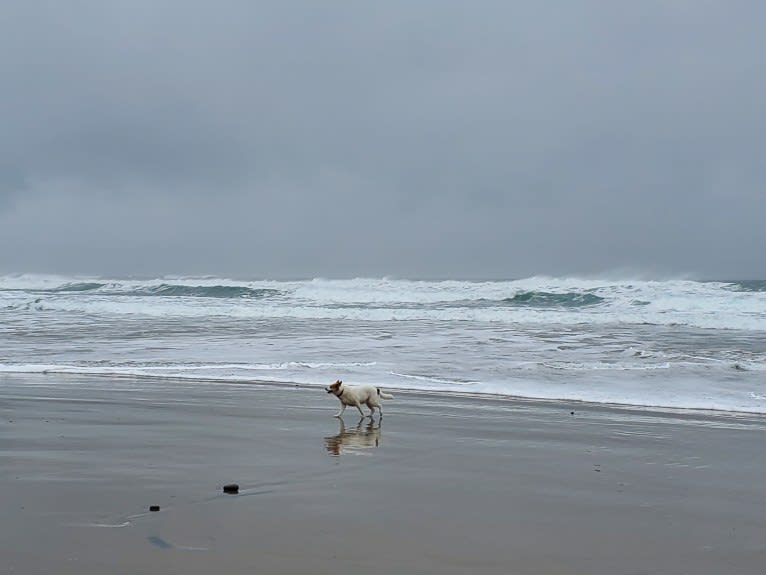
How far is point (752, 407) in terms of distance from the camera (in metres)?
11.2

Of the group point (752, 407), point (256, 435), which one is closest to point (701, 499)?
point (256, 435)

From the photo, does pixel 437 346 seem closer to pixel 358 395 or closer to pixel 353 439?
pixel 358 395

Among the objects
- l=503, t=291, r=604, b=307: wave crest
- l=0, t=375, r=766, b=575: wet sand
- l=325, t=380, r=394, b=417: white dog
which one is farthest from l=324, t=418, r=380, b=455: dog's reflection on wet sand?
l=503, t=291, r=604, b=307: wave crest

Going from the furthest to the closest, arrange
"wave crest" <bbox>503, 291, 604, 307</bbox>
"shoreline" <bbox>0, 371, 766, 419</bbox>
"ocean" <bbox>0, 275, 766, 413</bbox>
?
"wave crest" <bbox>503, 291, 604, 307</bbox> < "ocean" <bbox>0, 275, 766, 413</bbox> < "shoreline" <bbox>0, 371, 766, 419</bbox>

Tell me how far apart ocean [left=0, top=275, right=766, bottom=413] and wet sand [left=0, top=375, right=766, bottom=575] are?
3229 millimetres

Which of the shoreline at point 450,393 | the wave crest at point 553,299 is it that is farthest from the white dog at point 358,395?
the wave crest at point 553,299

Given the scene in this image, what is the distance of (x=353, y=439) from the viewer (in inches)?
338

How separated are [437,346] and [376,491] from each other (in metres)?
13.5

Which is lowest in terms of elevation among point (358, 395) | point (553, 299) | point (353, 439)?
point (353, 439)

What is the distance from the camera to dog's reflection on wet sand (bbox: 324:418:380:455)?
8.02 metres

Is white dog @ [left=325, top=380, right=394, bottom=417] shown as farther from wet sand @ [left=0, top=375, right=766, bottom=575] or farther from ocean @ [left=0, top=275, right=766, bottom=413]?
ocean @ [left=0, top=275, right=766, bottom=413]

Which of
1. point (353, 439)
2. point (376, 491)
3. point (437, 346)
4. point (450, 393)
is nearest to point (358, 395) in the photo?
point (353, 439)

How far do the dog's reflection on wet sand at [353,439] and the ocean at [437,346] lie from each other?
3.70m

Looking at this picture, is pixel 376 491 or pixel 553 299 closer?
pixel 376 491
